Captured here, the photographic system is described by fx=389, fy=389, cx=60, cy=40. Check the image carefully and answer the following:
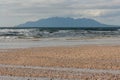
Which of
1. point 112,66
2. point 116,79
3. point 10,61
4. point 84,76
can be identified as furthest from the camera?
point 10,61

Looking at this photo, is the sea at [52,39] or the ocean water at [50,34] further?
the ocean water at [50,34]

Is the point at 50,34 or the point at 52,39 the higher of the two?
the point at 52,39

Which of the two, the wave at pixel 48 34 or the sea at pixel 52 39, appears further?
the wave at pixel 48 34

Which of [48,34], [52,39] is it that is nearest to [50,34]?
[48,34]

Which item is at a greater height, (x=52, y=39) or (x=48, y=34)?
(x=52, y=39)

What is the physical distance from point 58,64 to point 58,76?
5473 mm

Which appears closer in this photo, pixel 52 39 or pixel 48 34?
pixel 52 39

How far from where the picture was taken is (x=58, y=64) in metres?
23.6

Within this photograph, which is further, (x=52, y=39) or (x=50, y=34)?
A: (x=50, y=34)

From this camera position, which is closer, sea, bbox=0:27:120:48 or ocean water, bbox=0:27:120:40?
sea, bbox=0:27:120:48

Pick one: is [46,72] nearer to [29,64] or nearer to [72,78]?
[72,78]

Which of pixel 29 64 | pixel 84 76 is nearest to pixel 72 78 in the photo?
pixel 84 76

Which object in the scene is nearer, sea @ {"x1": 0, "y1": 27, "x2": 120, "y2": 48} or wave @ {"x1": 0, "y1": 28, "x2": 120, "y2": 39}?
sea @ {"x1": 0, "y1": 27, "x2": 120, "y2": 48}

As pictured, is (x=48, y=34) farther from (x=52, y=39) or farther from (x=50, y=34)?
(x=52, y=39)
